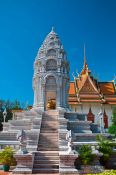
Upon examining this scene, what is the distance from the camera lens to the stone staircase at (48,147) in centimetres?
1373

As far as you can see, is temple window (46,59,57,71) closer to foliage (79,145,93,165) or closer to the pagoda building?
foliage (79,145,93,165)

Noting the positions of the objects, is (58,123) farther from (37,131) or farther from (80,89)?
(80,89)

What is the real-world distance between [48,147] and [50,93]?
312 inches

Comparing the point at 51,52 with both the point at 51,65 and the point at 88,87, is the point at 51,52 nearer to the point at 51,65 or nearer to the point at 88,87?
the point at 51,65

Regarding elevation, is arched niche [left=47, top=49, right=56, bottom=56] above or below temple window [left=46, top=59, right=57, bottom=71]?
above

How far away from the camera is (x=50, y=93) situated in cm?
2391

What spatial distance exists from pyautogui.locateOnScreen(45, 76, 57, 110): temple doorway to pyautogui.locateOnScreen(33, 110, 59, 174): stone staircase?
2.00 m

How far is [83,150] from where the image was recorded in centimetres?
1438

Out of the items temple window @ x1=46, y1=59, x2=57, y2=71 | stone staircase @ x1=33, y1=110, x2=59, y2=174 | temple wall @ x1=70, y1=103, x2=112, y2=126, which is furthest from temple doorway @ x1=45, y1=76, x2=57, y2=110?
temple wall @ x1=70, y1=103, x2=112, y2=126

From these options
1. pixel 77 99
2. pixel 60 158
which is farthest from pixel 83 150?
pixel 77 99

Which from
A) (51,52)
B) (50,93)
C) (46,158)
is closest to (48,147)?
(46,158)

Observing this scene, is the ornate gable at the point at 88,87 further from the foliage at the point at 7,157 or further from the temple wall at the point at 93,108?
the foliage at the point at 7,157

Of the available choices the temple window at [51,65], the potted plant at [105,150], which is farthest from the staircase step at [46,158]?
the temple window at [51,65]

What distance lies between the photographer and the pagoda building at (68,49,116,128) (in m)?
35.2
